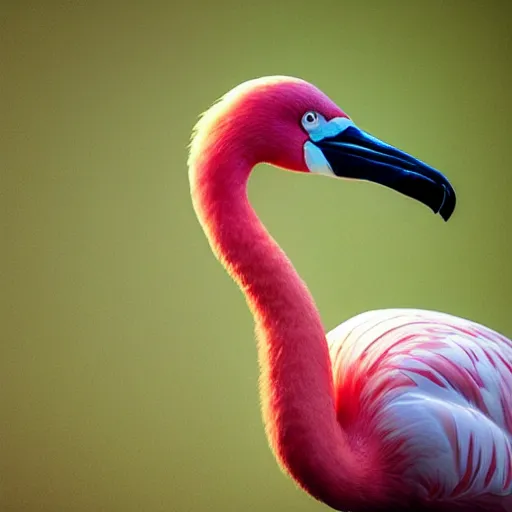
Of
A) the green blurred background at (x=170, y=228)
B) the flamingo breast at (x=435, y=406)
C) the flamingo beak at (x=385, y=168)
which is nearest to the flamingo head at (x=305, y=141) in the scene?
the flamingo beak at (x=385, y=168)

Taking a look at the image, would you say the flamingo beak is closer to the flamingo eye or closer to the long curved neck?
the flamingo eye

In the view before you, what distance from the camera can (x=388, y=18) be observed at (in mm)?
1678

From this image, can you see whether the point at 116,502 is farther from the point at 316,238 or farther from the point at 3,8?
the point at 3,8

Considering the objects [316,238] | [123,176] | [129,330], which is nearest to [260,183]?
[316,238]

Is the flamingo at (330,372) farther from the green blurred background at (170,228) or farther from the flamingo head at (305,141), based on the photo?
the green blurred background at (170,228)

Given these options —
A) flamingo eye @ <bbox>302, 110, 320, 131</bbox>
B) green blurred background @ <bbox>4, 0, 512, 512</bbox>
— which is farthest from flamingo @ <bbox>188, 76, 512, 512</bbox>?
green blurred background @ <bbox>4, 0, 512, 512</bbox>

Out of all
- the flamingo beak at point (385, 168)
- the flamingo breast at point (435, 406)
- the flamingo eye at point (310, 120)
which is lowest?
the flamingo breast at point (435, 406)

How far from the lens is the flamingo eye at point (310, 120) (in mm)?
1036

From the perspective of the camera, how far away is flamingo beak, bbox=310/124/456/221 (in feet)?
3.30

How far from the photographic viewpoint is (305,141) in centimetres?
104

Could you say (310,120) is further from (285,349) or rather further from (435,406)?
(435,406)

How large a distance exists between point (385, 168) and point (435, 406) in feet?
1.07

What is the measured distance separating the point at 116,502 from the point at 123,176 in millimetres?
734

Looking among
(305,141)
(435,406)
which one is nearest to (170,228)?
(305,141)
